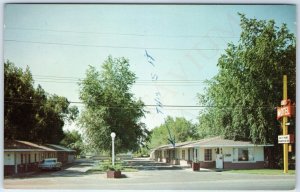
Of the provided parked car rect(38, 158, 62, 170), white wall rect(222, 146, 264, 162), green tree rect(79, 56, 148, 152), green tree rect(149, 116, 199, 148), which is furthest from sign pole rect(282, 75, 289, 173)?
parked car rect(38, 158, 62, 170)

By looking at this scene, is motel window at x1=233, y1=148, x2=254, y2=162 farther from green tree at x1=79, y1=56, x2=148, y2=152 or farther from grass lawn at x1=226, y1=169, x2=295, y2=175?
green tree at x1=79, y1=56, x2=148, y2=152

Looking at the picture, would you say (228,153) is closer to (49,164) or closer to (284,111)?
(284,111)

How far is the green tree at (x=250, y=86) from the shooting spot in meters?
7.87

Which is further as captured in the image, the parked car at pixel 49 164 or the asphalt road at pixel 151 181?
the parked car at pixel 49 164

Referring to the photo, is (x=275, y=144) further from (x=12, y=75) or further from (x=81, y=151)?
(x=12, y=75)

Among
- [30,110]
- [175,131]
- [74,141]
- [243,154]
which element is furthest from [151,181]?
[30,110]

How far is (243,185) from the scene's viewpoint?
7840mm

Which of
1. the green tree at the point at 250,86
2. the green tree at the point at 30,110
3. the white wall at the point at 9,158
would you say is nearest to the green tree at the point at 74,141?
the green tree at the point at 30,110

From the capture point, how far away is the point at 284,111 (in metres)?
7.75

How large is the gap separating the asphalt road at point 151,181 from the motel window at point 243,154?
1.03ft

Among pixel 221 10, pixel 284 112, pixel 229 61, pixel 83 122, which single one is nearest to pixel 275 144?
pixel 284 112

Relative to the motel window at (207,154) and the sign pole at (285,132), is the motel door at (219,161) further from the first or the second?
the sign pole at (285,132)

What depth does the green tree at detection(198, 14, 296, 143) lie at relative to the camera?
25.8ft

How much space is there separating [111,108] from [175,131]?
1.09 meters
